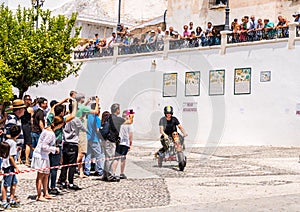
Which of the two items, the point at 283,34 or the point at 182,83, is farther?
the point at 182,83

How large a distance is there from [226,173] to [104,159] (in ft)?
10.8

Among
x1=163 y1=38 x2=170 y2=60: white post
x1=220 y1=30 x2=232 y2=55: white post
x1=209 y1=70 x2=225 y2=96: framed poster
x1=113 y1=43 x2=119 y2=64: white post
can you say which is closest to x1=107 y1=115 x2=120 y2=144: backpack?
x1=209 y1=70 x2=225 y2=96: framed poster

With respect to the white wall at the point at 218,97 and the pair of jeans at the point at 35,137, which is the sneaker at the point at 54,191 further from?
the white wall at the point at 218,97

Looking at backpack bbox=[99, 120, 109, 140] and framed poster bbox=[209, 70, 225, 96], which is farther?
framed poster bbox=[209, 70, 225, 96]

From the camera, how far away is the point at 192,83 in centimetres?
2606

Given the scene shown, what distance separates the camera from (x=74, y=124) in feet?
37.4

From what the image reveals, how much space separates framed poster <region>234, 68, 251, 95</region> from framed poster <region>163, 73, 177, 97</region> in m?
3.56

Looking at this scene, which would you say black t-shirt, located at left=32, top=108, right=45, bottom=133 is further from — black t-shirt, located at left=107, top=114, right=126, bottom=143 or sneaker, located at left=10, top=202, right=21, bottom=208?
sneaker, located at left=10, top=202, right=21, bottom=208

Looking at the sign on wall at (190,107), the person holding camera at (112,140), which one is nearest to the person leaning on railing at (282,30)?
the sign on wall at (190,107)

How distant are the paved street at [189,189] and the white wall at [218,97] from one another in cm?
635

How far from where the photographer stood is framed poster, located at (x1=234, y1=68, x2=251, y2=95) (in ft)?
78.5

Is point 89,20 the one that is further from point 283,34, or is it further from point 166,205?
point 166,205

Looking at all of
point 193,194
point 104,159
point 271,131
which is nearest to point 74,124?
point 104,159

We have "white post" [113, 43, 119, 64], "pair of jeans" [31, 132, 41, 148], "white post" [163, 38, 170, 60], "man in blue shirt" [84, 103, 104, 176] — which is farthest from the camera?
"white post" [113, 43, 119, 64]
